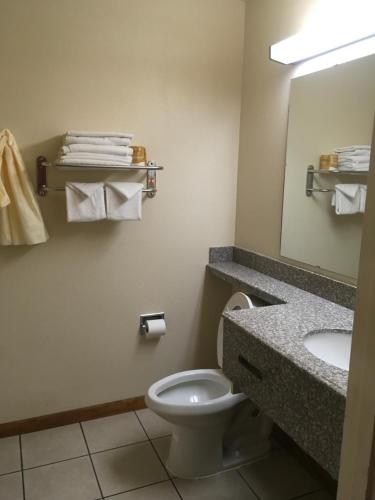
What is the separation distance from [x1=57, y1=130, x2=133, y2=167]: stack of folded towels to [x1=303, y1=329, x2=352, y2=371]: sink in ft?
3.88

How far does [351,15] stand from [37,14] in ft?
4.55

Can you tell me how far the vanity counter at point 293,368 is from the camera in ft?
3.42

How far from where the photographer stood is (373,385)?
0.55m

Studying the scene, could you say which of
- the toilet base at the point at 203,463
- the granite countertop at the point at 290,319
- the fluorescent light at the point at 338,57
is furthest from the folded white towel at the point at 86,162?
the toilet base at the point at 203,463

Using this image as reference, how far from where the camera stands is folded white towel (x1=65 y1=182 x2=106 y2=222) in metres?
1.90

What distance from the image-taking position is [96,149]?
6.10ft

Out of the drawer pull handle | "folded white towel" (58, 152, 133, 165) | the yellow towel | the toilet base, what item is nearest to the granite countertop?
the drawer pull handle

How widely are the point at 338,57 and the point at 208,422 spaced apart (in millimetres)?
1686

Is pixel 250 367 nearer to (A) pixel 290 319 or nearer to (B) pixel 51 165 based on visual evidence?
(A) pixel 290 319

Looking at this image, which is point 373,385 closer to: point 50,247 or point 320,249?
point 320,249

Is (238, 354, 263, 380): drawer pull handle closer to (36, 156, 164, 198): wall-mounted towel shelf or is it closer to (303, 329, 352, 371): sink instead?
(303, 329, 352, 371): sink

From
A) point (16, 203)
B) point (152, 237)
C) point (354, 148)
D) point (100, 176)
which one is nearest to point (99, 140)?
point (100, 176)

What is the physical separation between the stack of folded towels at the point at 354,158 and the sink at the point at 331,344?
2.18 ft

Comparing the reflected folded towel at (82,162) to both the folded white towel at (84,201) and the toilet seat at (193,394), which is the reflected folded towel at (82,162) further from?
the toilet seat at (193,394)
